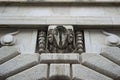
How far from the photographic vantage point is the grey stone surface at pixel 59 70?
4055mm

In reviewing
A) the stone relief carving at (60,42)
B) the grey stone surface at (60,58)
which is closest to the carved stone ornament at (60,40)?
the stone relief carving at (60,42)

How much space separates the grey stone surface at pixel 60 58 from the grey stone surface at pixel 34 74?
0.12 metres

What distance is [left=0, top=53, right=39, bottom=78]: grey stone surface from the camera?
415cm

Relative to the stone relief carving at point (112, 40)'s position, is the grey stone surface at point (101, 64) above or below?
below

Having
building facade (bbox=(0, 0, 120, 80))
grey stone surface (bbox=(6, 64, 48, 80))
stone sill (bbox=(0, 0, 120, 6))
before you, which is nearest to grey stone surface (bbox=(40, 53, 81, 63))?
building facade (bbox=(0, 0, 120, 80))

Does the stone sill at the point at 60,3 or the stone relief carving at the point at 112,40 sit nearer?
the stone relief carving at the point at 112,40

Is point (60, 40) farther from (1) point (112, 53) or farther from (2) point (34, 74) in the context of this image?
(1) point (112, 53)

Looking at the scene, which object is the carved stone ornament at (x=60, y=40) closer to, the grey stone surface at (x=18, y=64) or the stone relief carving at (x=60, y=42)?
the stone relief carving at (x=60, y=42)

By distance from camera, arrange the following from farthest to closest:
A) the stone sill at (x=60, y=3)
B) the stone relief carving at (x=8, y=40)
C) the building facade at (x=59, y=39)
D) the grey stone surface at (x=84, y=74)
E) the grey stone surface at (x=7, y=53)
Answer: the stone sill at (x=60, y=3)
the stone relief carving at (x=8, y=40)
the grey stone surface at (x=7, y=53)
the building facade at (x=59, y=39)
the grey stone surface at (x=84, y=74)

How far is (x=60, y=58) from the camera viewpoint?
4250 mm

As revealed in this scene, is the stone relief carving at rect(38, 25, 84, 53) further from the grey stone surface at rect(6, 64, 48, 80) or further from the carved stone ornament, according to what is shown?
the grey stone surface at rect(6, 64, 48, 80)

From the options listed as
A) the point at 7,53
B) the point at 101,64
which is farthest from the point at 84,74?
the point at 7,53

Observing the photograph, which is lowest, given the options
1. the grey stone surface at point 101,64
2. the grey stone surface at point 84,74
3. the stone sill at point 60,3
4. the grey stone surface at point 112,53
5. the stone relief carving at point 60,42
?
the grey stone surface at point 84,74

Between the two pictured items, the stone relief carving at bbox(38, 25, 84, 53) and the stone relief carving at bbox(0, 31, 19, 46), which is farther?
the stone relief carving at bbox(0, 31, 19, 46)
